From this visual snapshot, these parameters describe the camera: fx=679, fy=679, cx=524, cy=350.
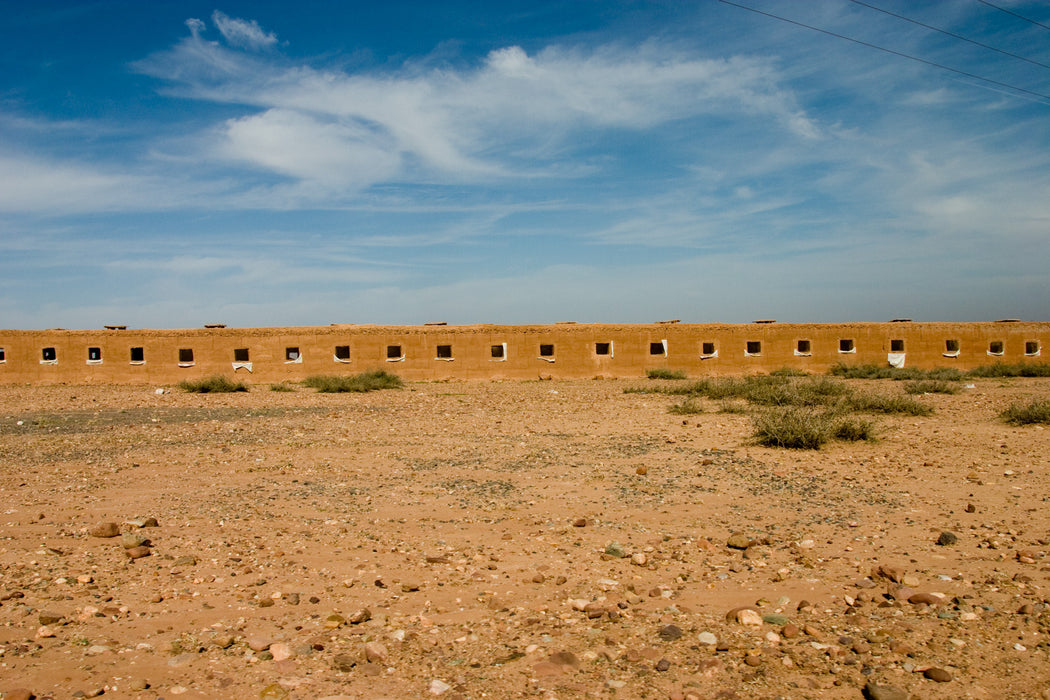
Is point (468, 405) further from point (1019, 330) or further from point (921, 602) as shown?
point (1019, 330)

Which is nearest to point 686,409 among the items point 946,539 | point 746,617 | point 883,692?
point 946,539

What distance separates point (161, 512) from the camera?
21.8 feet

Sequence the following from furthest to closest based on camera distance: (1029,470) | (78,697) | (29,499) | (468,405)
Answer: (468,405) < (1029,470) < (29,499) < (78,697)

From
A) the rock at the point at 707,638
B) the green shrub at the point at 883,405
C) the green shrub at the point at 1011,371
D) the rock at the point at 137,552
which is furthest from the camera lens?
the green shrub at the point at 1011,371

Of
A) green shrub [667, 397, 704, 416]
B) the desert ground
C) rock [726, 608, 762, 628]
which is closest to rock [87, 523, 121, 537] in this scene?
the desert ground

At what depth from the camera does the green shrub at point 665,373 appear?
25.1 metres

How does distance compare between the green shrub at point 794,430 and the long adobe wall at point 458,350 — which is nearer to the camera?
the green shrub at point 794,430

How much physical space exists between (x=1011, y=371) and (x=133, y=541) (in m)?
30.2

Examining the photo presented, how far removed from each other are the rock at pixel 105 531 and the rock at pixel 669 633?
15.6 feet

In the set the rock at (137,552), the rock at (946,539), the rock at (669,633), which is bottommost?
A: the rock at (669,633)

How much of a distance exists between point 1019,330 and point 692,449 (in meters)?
27.2

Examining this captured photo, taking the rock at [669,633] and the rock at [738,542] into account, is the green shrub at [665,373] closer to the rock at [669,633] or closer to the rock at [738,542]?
the rock at [738,542]

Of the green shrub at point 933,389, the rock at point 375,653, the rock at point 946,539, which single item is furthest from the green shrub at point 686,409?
the rock at point 375,653

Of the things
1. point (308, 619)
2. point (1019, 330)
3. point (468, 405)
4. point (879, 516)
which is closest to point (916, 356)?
point (1019, 330)
